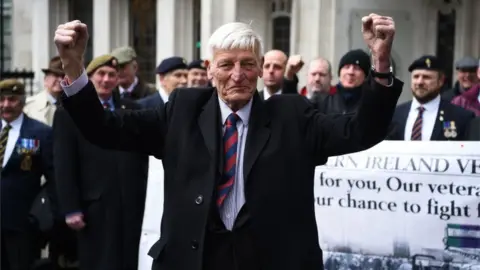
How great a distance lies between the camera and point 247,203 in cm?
352

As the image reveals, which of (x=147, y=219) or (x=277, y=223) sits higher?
(x=277, y=223)

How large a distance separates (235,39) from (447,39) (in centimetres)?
1980

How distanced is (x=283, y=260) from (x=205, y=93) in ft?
2.58

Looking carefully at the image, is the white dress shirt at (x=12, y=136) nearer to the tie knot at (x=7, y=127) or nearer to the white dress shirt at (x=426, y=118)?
the tie knot at (x=7, y=127)

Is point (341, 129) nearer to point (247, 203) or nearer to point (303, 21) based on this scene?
point (247, 203)

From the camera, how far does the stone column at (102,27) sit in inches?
1200

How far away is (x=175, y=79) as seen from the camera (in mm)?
8695

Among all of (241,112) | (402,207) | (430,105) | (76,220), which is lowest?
(76,220)

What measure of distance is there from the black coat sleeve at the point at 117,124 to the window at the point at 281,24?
75.3 feet

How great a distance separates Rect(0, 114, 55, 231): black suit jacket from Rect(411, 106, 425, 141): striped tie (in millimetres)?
3003

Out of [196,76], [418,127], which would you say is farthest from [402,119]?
[196,76]

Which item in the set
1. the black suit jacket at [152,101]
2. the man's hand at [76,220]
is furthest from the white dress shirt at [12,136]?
the man's hand at [76,220]

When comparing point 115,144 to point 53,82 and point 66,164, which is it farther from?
point 53,82

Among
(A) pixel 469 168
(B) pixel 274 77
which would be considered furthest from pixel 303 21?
(A) pixel 469 168
